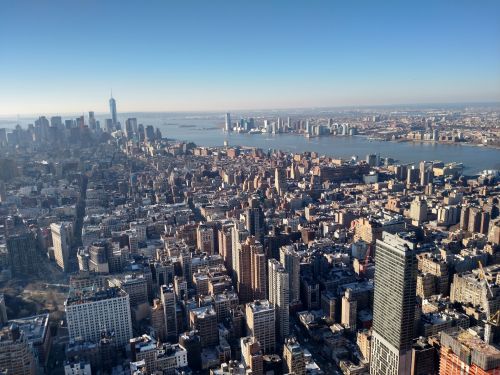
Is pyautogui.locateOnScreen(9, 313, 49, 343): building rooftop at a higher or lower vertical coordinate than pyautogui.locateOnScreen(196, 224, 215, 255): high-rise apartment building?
lower

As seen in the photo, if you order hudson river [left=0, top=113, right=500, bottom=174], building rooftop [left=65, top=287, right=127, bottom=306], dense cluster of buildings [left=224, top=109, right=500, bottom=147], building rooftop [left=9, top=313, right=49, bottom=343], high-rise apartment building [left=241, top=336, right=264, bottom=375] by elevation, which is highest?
dense cluster of buildings [left=224, top=109, right=500, bottom=147]

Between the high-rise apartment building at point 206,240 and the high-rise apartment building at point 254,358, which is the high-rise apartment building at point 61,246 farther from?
the high-rise apartment building at point 254,358

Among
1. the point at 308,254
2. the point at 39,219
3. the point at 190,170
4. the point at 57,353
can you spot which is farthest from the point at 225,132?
the point at 57,353

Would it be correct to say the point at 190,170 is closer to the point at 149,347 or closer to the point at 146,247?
the point at 146,247

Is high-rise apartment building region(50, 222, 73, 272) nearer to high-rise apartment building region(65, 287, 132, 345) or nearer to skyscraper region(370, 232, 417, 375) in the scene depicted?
high-rise apartment building region(65, 287, 132, 345)

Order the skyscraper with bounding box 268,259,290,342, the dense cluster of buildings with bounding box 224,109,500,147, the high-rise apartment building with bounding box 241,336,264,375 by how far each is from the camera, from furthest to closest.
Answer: the dense cluster of buildings with bounding box 224,109,500,147 → the skyscraper with bounding box 268,259,290,342 → the high-rise apartment building with bounding box 241,336,264,375

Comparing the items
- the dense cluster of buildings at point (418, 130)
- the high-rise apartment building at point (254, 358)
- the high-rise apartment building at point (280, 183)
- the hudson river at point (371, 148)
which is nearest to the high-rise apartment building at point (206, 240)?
the high-rise apartment building at point (254, 358)

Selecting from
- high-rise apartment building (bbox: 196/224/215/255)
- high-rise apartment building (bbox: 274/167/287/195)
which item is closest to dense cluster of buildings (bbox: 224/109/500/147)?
high-rise apartment building (bbox: 274/167/287/195)
